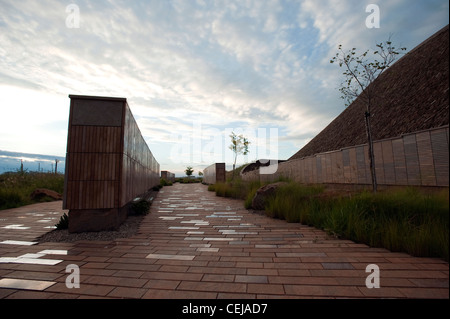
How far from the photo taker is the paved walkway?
219cm

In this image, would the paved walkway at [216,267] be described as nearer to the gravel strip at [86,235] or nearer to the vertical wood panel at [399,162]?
the gravel strip at [86,235]

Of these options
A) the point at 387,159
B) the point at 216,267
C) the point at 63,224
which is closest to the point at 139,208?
the point at 63,224

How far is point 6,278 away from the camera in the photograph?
262cm

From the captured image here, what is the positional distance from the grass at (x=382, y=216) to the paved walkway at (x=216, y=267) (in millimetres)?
182

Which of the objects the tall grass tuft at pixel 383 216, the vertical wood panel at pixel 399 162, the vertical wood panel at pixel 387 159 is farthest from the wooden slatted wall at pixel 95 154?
the vertical wood panel at pixel 387 159

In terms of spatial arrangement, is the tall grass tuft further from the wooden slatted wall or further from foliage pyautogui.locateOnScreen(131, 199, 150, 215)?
the wooden slatted wall

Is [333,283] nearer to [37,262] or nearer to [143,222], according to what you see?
[37,262]

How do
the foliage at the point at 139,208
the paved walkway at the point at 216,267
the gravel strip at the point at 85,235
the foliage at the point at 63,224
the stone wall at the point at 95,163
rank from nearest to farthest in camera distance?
the paved walkway at the point at 216,267 → the gravel strip at the point at 85,235 → the stone wall at the point at 95,163 → the foliage at the point at 63,224 → the foliage at the point at 139,208

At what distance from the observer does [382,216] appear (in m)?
3.84

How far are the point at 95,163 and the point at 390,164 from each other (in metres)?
6.25

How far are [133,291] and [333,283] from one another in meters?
1.99

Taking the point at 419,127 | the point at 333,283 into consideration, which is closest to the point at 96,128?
the point at 333,283

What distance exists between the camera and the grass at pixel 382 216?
1768 millimetres

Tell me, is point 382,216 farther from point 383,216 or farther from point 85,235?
point 85,235
